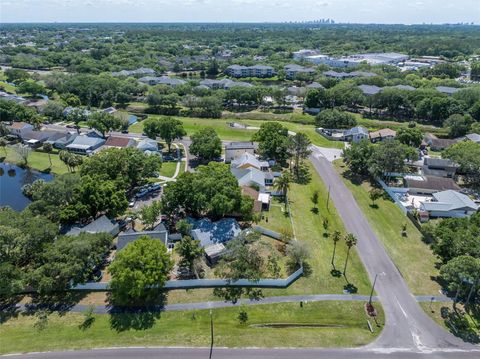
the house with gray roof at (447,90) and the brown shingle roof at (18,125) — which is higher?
the house with gray roof at (447,90)

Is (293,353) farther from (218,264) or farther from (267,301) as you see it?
(218,264)

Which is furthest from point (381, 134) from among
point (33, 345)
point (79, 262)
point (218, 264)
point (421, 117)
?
point (33, 345)

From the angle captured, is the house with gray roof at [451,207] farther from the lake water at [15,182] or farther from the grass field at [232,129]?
the lake water at [15,182]

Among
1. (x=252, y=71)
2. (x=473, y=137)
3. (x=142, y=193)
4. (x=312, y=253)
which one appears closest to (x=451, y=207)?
(x=312, y=253)

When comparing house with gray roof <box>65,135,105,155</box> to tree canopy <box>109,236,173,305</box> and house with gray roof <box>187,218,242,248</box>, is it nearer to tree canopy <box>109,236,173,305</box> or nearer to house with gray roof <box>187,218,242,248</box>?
house with gray roof <box>187,218,242,248</box>

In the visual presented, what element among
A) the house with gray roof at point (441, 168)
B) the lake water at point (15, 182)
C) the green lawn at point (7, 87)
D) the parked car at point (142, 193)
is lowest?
the lake water at point (15, 182)

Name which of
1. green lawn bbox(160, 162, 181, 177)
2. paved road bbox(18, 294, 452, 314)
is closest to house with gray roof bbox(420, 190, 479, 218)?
paved road bbox(18, 294, 452, 314)

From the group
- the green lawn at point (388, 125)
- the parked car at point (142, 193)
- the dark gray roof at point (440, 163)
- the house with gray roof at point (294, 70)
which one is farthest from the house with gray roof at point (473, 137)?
the house with gray roof at point (294, 70)
